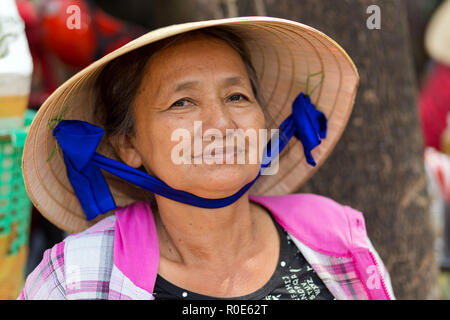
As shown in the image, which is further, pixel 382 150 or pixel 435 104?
pixel 435 104

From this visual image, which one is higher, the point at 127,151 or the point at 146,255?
the point at 127,151

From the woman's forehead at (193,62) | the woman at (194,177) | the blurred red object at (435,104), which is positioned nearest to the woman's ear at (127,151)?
the woman at (194,177)

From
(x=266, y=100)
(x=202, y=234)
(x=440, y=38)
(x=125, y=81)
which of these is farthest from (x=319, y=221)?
(x=440, y=38)

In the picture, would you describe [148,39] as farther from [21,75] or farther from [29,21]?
[29,21]

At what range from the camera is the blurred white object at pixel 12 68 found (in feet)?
6.02

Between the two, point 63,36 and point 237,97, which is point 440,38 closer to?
point 63,36

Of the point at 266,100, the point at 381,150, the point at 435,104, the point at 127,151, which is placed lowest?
the point at 435,104

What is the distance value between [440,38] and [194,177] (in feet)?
11.6

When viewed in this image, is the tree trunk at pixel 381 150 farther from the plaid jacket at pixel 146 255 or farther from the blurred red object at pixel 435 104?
the blurred red object at pixel 435 104

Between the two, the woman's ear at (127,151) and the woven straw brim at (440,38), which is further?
the woven straw brim at (440,38)

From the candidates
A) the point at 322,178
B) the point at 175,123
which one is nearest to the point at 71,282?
the point at 175,123

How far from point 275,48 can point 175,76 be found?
0.42 metres

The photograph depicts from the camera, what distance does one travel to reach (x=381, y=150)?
232 cm

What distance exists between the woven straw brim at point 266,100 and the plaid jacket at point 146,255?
0.18 meters
